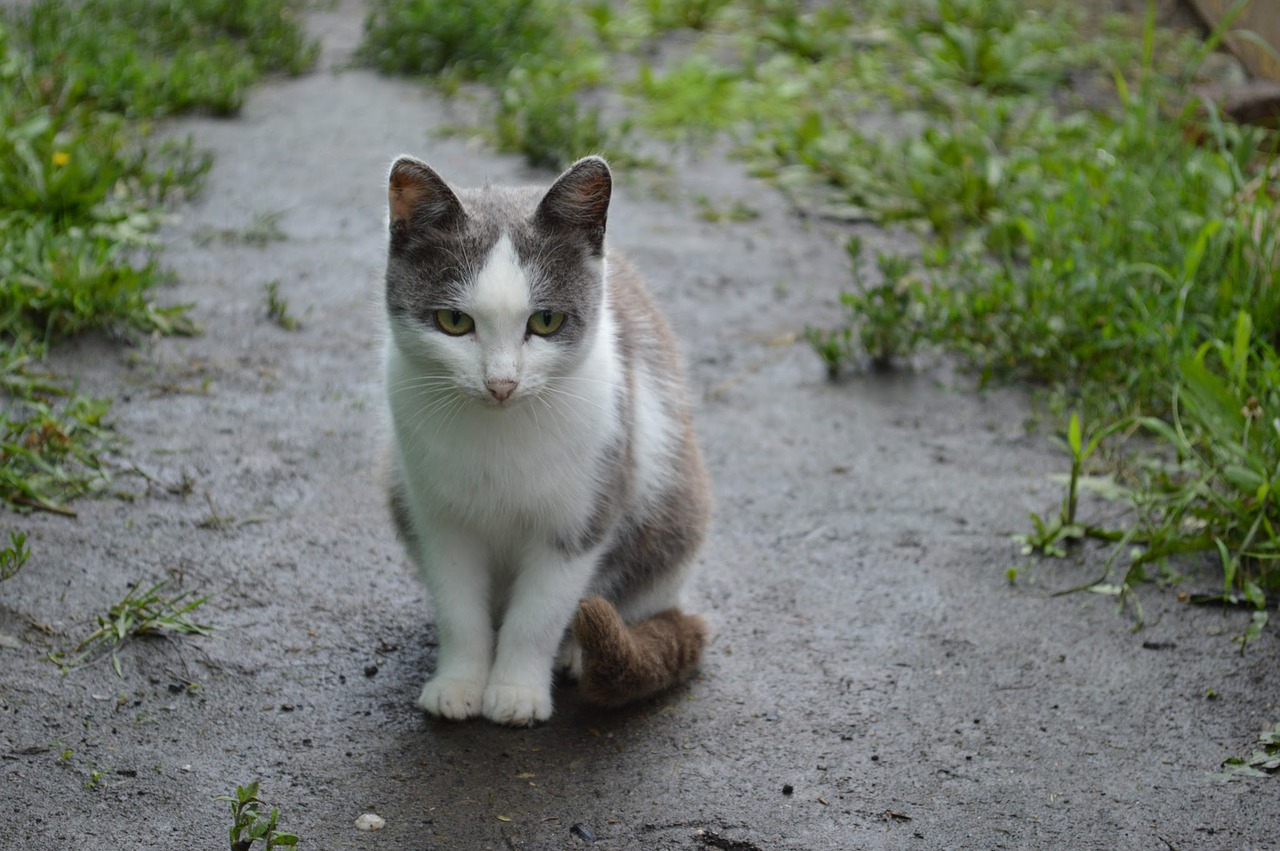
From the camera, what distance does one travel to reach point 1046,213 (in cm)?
554

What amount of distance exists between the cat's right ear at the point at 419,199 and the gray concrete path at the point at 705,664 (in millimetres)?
616

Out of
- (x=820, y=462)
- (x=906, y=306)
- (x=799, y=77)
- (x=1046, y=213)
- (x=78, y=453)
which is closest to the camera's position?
(x=78, y=453)

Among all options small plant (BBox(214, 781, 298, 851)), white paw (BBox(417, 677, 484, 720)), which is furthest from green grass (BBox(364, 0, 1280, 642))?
small plant (BBox(214, 781, 298, 851))

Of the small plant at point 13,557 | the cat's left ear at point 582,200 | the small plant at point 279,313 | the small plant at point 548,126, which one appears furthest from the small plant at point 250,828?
the small plant at point 548,126

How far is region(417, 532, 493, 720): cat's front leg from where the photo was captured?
9.91 feet

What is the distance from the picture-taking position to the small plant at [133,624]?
300 centimetres

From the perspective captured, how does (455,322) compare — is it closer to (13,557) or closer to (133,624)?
(133,624)

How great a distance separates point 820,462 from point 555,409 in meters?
1.85

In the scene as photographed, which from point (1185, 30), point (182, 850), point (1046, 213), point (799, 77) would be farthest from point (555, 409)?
point (1185, 30)

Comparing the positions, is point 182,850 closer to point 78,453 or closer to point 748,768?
point 748,768

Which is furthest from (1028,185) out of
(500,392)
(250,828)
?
(250,828)

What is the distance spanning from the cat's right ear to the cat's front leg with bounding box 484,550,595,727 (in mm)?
822

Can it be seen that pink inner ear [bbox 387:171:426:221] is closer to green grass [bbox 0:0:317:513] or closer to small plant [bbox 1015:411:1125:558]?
green grass [bbox 0:0:317:513]

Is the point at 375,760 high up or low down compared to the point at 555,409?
down
